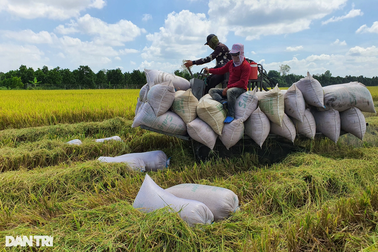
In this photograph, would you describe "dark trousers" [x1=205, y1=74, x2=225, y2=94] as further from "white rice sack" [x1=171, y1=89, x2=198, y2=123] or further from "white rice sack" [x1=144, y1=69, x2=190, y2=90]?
"white rice sack" [x1=171, y1=89, x2=198, y2=123]

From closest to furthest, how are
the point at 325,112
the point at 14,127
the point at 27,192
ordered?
1. the point at 27,192
2. the point at 325,112
3. the point at 14,127

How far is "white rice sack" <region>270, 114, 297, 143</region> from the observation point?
10.7 ft


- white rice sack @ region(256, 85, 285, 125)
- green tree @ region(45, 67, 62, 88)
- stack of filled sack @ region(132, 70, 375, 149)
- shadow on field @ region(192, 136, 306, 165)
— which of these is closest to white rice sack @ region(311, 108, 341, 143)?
stack of filled sack @ region(132, 70, 375, 149)

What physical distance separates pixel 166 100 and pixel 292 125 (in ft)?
5.89

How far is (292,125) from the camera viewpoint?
3.33 m

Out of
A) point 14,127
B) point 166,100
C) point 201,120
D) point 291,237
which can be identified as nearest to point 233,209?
point 291,237

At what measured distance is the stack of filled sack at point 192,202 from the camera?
177 cm

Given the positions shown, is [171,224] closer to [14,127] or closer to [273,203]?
[273,203]

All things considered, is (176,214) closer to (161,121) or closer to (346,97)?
(161,121)

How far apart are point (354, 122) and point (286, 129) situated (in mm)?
1197

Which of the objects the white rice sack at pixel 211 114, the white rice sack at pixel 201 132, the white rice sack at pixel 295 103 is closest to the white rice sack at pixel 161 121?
the white rice sack at pixel 201 132

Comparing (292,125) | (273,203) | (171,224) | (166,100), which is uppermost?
(166,100)

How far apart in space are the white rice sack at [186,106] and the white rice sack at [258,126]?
0.79m

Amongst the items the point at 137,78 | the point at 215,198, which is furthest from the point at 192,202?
the point at 137,78
